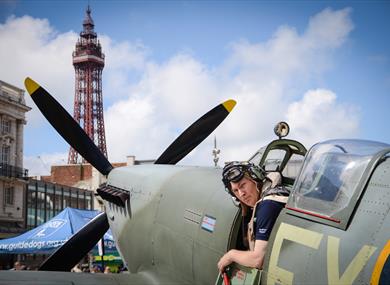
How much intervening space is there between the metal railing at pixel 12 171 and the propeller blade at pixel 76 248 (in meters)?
36.5

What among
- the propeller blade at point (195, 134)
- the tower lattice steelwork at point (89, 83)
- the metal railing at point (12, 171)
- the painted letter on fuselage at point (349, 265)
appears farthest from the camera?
the tower lattice steelwork at point (89, 83)

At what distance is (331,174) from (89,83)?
3994 inches

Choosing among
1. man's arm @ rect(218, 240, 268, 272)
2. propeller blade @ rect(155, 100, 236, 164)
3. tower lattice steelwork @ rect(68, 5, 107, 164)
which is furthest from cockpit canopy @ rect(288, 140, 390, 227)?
tower lattice steelwork @ rect(68, 5, 107, 164)

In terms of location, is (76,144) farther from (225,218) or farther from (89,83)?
(89,83)

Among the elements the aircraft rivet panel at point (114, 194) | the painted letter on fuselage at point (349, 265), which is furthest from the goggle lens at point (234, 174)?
the aircraft rivet panel at point (114, 194)

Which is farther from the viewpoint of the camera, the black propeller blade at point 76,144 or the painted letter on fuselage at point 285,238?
the black propeller blade at point 76,144

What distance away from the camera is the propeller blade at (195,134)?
29.8 feet

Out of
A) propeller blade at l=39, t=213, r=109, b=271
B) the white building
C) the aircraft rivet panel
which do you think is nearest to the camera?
the aircraft rivet panel

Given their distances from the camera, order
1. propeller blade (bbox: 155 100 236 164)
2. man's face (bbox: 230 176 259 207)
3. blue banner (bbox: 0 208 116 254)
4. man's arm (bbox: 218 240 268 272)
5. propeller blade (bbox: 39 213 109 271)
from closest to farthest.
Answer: man's arm (bbox: 218 240 268 272)
man's face (bbox: 230 176 259 207)
propeller blade (bbox: 39 213 109 271)
propeller blade (bbox: 155 100 236 164)
blue banner (bbox: 0 208 116 254)

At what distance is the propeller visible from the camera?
27.2 feet

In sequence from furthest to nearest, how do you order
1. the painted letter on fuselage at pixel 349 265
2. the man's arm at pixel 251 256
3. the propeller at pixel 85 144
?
1. the propeller at pixel 85 144
2. the man's arm at pixel 251 256
3. the painted letter on fuselage at pixel 349 265

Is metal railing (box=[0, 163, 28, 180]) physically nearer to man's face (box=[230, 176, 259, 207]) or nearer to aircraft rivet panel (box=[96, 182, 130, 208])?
aircraft rivet panel (box=[96, 182, 130, 208])

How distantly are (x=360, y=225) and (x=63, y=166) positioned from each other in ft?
190

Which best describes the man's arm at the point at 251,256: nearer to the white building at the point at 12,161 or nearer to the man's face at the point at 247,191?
the man's face at the point at 247,191
